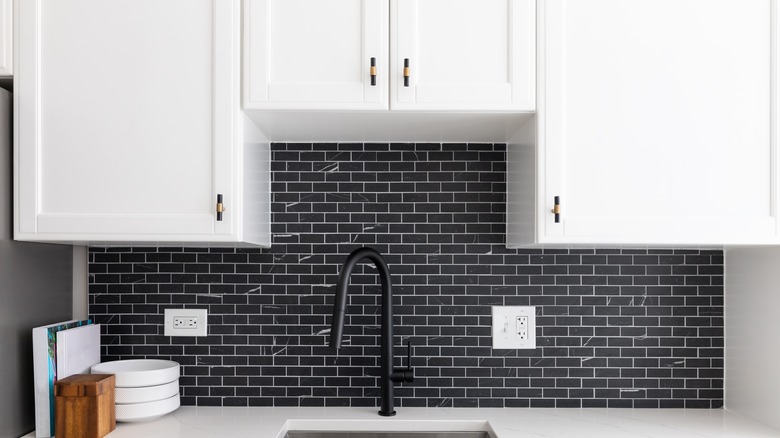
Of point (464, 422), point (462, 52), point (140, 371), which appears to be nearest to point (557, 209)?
point (462, 52)

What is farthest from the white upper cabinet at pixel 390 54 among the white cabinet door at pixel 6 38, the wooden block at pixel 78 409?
the wooden block at pixel 78 409

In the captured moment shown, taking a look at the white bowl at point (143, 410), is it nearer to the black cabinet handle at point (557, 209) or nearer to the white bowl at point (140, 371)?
the white bowl at point (140, 371)

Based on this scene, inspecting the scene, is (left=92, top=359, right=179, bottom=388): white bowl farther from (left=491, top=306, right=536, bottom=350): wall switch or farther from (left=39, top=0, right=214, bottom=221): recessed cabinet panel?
(left=491, top=306, right=536, bottom=350): wall switch

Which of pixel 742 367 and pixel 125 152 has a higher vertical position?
pixel 125 152

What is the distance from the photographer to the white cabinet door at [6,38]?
1.53 m

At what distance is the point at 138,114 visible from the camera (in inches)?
59.9

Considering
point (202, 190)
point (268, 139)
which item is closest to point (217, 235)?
point (202, 190)

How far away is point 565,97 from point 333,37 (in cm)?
59

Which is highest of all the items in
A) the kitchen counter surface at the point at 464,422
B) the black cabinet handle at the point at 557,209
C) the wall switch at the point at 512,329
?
the black cabinet handle at the point at 557,209

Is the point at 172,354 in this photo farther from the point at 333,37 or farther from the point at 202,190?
the point at 333,37

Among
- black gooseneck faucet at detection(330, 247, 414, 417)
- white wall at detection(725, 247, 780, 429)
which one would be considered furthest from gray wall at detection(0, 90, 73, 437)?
white wall at detection(725, 247, 780, 429)

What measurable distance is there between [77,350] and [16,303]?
0.21 metres

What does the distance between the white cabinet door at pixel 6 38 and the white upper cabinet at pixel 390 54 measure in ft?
1.89

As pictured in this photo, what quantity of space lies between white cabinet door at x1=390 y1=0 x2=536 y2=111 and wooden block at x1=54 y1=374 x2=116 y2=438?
3.35ft
